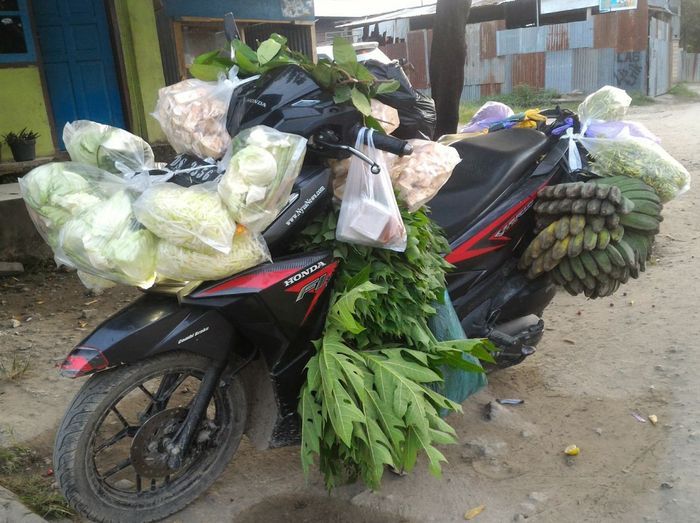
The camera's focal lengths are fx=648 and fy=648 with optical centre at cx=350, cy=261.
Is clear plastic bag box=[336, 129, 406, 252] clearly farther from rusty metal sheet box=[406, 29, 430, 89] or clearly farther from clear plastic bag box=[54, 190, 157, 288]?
Answer: rusty metal sheet box=[406, 29, 430, 89]

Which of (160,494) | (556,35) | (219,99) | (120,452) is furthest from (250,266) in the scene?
(556,35)

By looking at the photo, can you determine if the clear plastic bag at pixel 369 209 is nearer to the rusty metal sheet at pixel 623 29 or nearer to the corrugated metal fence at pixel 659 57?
the rusty metal sheet at pixel 623 29

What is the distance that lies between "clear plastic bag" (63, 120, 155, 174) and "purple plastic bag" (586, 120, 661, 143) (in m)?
2.13

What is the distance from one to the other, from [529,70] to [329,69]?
20398mm

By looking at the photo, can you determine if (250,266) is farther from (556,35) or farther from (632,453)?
(556,35)

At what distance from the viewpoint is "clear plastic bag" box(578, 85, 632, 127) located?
331 centimetres

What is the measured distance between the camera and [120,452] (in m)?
2.79

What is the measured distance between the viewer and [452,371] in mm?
2498

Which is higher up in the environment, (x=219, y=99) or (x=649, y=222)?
(x=219, y=99)

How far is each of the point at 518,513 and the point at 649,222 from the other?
1328mm

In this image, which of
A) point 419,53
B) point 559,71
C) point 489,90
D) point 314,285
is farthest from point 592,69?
point 314,285

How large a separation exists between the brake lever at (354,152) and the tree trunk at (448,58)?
399cm

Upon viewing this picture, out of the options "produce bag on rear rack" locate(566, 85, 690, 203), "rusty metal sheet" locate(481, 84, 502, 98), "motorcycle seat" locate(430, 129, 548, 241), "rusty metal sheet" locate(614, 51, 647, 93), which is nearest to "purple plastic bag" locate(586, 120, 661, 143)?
"produce bag on rear rack" locate(566, 85, 690, 203)

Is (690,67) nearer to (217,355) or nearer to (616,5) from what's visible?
(616,5)
